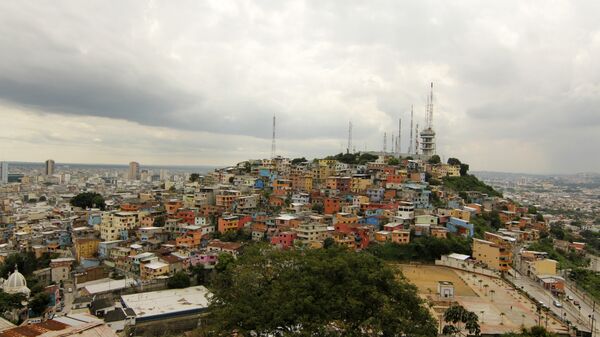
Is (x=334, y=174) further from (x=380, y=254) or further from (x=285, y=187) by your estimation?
(x=380, y=254)

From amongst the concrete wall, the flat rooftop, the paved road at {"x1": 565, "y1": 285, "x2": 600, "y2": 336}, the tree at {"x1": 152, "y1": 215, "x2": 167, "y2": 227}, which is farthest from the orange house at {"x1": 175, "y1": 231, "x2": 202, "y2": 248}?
the paved road at {"x1": 565, "y1": 285, "x2": 600, "y2": 336}

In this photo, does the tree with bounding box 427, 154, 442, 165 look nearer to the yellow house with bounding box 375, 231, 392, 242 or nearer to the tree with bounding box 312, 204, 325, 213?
the tree with bounding box 312, 204, 325, 213

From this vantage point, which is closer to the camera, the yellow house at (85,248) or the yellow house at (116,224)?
the yellow house at (85,248)

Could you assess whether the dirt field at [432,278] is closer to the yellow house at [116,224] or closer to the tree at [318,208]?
the tree at [318,208]

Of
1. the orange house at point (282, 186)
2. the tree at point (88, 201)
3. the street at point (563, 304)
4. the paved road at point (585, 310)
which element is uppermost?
the orange house at point (282, 186)

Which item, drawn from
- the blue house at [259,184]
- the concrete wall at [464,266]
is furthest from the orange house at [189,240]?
the concrete wall at [464,266]

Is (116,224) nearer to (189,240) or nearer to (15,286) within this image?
(189,240)

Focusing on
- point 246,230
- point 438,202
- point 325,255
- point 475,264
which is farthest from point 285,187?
point 325,255
